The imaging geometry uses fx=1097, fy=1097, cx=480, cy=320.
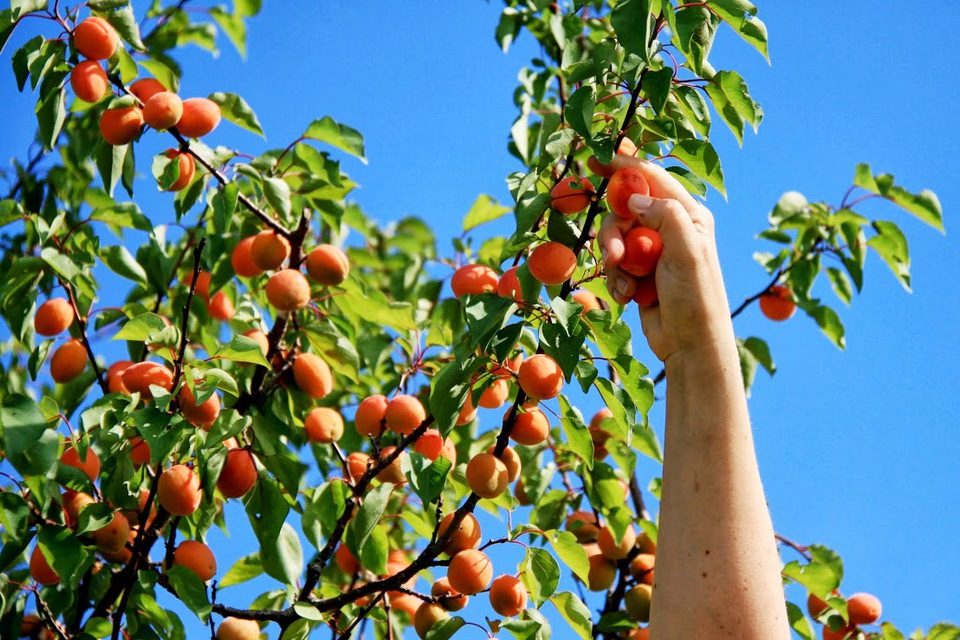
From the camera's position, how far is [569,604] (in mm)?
2396

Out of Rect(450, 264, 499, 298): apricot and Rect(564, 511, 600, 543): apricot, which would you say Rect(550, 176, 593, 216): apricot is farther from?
Rect(564, 511, 600, 543): apricot

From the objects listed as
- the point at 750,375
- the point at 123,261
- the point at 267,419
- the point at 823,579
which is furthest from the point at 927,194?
the point at 123,261

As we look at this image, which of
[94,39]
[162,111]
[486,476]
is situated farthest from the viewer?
[94,39]

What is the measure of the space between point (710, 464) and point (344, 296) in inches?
60.9

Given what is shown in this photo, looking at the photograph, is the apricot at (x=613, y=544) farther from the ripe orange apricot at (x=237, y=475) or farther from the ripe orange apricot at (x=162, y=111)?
the ripe orange apricot at (x=162, y=111)

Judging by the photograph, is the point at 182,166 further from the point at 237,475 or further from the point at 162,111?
the point at 237,475

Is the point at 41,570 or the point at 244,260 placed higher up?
the point at 244,260

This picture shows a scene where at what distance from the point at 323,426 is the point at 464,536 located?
558 millimetres

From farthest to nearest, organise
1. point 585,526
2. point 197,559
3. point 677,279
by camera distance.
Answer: point 585,526 → point 197,559 → point 677,279

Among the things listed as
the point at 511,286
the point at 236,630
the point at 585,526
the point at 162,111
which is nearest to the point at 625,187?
the point at 511,286

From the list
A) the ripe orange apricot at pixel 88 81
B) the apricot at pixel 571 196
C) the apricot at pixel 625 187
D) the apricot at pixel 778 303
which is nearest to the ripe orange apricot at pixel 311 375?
the ripe orange apricot at pixel 88 81

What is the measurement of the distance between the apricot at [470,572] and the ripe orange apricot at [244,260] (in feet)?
3.21

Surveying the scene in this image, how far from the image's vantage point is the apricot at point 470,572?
2328 millimetres

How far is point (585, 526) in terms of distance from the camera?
310 cm
